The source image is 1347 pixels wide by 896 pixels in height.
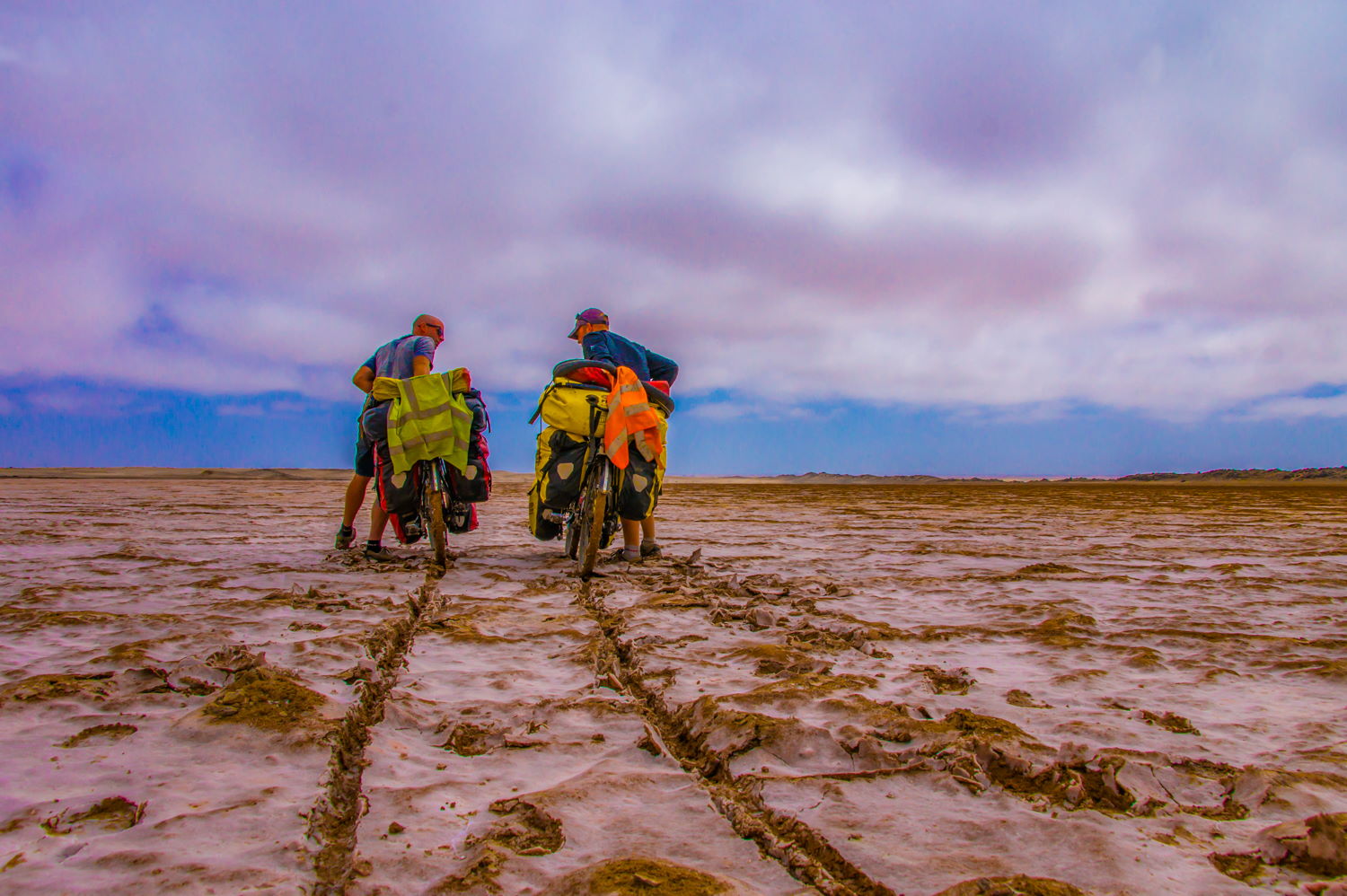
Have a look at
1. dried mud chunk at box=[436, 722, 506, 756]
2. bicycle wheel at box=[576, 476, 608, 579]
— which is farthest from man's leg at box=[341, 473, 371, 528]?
dried mud chunk at box=[436, 722, 506, 756]

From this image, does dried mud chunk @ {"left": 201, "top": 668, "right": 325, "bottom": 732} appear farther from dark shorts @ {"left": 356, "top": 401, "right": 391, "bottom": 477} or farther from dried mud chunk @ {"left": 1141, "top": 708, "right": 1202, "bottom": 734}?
dark shorts @ {"left": 356, "top": 401, "right": 391, "bottom": 477}

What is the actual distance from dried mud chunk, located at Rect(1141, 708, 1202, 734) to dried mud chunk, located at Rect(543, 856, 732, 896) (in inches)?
57.4

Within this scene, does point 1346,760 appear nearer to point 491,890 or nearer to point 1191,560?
point 491,890

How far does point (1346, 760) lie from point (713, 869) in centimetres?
163

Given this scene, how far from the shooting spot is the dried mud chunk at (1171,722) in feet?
6.30

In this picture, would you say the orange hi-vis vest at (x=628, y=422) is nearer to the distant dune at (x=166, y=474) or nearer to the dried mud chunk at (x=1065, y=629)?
the dried mud chunk at (x=1065, y=629)

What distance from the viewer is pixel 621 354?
17.6ft

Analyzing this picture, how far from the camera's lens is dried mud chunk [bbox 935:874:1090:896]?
47.3 inches

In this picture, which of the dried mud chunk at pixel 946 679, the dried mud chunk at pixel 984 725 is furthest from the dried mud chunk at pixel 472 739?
the dried mud chunk at pixel 946 679

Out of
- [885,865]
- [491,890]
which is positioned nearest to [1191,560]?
[885,865]

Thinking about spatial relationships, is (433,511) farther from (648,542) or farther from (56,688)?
(56,688)

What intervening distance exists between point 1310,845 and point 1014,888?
0.59 meters

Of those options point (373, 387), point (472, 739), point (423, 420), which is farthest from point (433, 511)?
point (472, 739)

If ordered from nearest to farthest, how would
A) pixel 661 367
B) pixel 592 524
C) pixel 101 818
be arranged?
1. pixel 101 818
2. pixel 592 524
3. pixel 661 367
